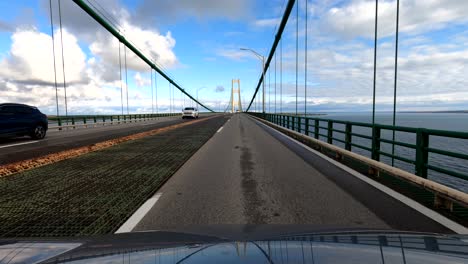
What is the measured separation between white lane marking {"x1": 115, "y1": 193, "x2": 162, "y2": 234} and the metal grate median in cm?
10

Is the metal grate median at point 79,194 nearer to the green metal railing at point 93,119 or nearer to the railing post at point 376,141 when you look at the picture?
the railing post at point 376,141

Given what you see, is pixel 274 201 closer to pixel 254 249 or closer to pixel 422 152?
pixel 422 152

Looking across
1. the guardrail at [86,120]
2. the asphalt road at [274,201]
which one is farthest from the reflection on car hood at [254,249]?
the guardrail at [86,120]

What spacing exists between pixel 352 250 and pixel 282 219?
234 centimetres

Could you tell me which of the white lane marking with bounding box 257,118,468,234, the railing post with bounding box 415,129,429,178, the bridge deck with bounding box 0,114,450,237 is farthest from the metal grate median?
the railing post with bounding box 415,129,429,178

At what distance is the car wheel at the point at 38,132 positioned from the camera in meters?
17.3

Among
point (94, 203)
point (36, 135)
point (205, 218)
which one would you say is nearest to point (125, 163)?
point (94, 203)

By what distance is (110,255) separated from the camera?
86.4 inches

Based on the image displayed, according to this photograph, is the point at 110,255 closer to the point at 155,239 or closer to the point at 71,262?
the point at 71,262

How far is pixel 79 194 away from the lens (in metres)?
5.86

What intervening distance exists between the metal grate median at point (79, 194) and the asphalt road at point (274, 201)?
0.46 m

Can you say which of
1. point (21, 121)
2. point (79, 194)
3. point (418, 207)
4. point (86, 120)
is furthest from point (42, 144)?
point (86, 120)

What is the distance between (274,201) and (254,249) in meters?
3.34

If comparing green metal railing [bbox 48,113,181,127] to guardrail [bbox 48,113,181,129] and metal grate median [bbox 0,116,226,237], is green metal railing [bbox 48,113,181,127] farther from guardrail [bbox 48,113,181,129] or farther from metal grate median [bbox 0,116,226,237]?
metal grate median [bbox 0,116,226,237]
